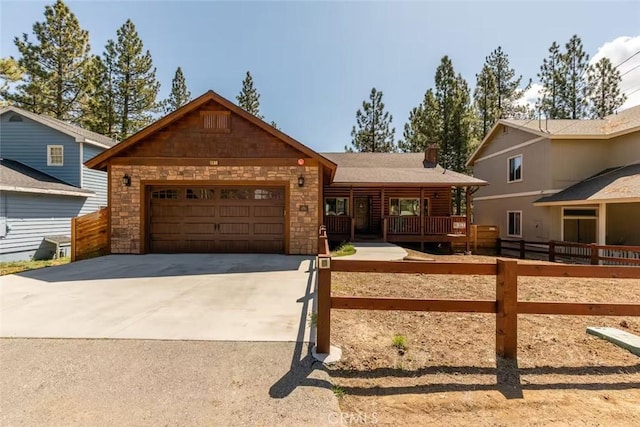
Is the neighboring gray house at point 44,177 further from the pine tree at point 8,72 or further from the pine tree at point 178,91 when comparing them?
the pine tree at point 178,91

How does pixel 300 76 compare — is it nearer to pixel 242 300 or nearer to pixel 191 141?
pixel 191 141

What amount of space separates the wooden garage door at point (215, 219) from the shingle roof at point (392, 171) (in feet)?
15.8

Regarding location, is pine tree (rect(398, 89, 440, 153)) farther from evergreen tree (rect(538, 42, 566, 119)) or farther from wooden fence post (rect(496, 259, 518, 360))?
wooden fence post (rect(496, 259, 518, 360))

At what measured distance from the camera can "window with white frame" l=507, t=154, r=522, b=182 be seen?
662 inches

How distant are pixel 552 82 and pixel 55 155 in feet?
111

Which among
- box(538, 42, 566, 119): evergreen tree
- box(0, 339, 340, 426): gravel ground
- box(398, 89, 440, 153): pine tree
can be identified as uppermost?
box(538, 42, 566, 119): evergreen tree

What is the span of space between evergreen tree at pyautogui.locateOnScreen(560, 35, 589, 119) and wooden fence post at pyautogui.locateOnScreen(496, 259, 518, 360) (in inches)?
1150

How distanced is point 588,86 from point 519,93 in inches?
195

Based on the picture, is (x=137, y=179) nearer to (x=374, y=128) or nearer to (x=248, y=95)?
(x=374, y=128)

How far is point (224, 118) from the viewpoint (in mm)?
9594

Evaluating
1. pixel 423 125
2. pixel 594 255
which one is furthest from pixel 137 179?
pixel 423 125

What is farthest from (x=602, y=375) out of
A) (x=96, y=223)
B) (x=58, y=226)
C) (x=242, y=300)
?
(x=58, y=226)

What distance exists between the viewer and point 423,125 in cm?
2409

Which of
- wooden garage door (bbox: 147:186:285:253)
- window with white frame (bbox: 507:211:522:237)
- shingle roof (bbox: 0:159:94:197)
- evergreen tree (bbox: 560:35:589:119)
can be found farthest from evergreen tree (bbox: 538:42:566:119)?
shingle roof (bbox: 0:159:94:197)
